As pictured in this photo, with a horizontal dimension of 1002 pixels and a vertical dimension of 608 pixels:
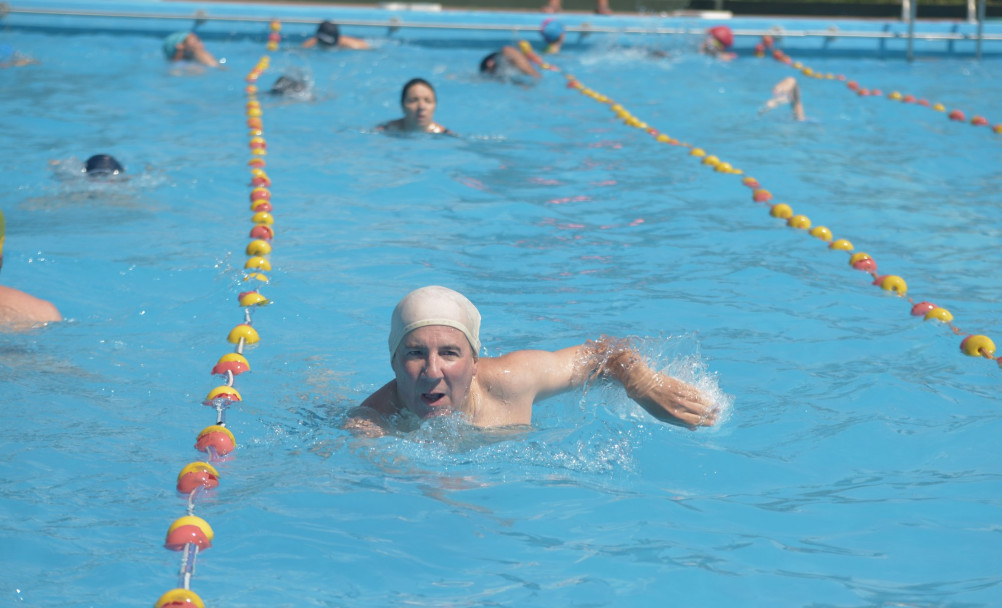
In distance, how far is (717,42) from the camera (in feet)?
Result: 51.8

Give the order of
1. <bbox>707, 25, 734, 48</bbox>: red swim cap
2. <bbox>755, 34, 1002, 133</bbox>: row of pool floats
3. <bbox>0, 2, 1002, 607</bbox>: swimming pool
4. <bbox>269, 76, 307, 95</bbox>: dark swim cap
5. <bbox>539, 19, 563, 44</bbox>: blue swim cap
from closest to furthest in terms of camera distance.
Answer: <bbox>0, 2, 1002, 607</bbox>: swimming pool, <bbox>755, 34, 1002, 133</bbox>: row of pool floats, <bbox>269, 76, 307, 95</bbox>: dark swim cap, <bbox>539, 19, 563, 44</bbox>: blue swim cap, <bbox>707, 25, 734, 48</bbox>: red swim cap

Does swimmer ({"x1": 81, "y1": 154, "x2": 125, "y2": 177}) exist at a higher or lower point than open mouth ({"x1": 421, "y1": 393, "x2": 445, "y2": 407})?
higher

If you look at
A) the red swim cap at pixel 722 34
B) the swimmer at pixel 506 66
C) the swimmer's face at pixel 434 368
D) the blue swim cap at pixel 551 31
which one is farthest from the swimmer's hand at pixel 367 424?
the red swim cap at pixel 722 34

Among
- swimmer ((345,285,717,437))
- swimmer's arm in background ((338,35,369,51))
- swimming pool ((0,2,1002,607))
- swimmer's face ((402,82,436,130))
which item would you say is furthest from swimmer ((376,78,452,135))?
swimmer ((345,285,717,437))

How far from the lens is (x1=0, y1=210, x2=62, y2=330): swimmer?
18.0ft

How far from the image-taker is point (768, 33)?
16.0 m

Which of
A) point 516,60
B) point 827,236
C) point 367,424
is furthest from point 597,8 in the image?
point 367,424

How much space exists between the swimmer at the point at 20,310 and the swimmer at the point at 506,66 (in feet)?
28.8

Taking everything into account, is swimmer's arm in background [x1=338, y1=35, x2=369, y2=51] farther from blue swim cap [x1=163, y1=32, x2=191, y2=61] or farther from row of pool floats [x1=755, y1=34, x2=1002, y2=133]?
row of pool floats [x1=755, y1=34, x2=1002, y2=133]

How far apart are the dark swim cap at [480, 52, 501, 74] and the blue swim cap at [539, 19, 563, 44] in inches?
82.9

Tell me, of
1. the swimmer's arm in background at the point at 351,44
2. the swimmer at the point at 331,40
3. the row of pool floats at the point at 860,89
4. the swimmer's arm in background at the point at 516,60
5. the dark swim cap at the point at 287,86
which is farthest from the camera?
the swimmer's arm in background at the point at 351,44

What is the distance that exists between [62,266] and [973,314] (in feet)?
17.6

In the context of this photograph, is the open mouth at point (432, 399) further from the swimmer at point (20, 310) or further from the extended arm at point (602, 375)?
the swimmer at point (20, 310)

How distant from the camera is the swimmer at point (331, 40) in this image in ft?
49.0
